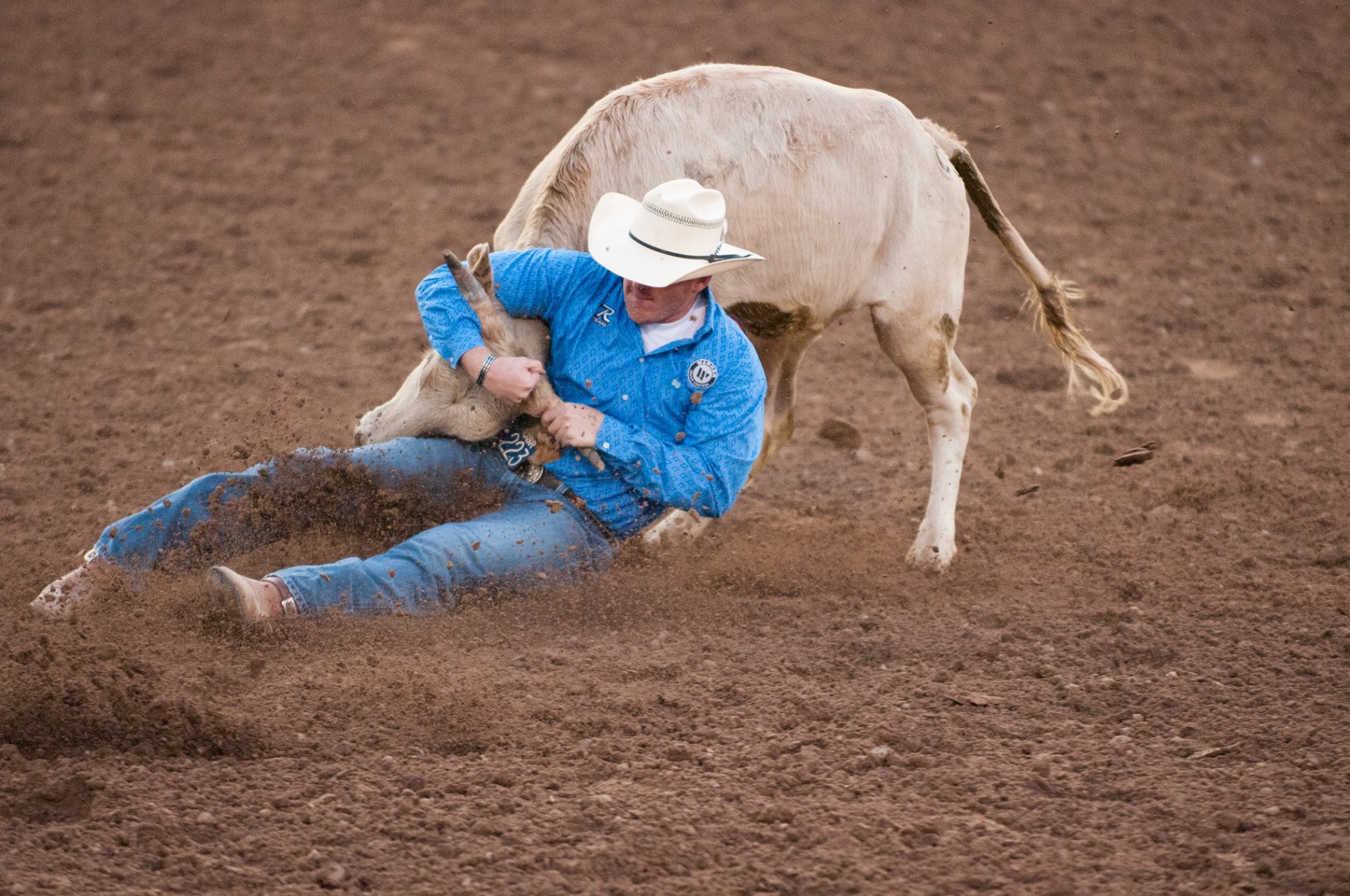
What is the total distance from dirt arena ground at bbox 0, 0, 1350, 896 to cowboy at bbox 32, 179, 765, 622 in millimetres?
159

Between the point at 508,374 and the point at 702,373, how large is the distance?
24.0 inches

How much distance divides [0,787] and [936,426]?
11.8 ft

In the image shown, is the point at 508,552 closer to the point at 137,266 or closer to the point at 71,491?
the point at 71,491

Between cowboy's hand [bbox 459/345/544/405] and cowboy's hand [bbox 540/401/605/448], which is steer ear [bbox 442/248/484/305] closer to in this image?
cowboy's hand [bbox 459/345/544/405]

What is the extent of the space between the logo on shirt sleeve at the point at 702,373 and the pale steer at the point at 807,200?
639 millimetres

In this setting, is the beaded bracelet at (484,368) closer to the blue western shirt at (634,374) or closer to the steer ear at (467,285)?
the blue western shirt at (634,374)

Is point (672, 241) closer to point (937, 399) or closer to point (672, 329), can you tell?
point (672, 329)

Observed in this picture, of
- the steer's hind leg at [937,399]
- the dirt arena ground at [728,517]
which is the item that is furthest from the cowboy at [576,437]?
the steer's hind leg at [937,399]

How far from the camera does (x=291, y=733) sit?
3779 mm

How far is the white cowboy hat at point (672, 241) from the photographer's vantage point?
13.9ft

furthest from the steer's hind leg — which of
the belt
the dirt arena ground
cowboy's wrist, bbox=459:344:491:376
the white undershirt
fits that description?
cowboy's wrist, bbox=459:344:491:376

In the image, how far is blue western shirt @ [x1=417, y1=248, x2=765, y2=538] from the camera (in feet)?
14.8

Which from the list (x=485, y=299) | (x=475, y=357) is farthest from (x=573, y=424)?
(x=485, y=299)

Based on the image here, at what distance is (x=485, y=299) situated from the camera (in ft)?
14.7
